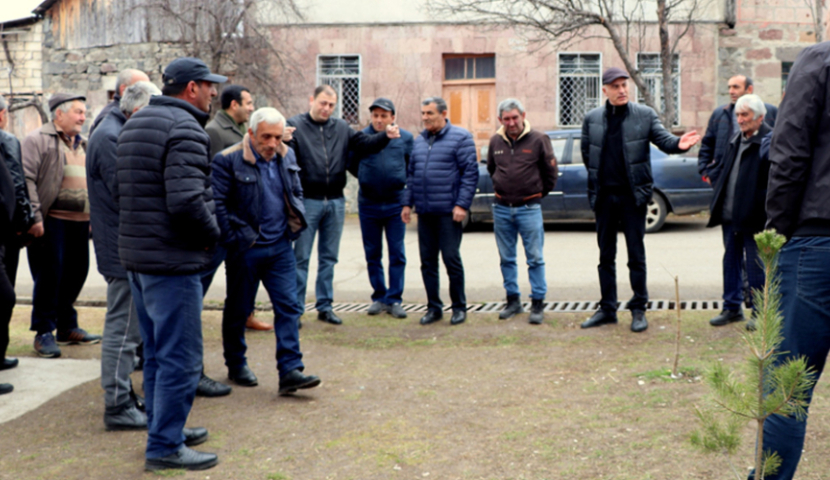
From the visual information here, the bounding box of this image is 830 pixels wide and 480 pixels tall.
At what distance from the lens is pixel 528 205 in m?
7.88

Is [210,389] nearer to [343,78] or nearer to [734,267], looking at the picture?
[734,267]

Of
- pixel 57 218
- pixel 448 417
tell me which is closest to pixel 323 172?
pixel 57 218

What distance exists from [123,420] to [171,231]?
1374mm

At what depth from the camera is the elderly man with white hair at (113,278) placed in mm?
4875

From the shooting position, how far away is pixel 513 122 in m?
7.76

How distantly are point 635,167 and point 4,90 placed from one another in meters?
19.8

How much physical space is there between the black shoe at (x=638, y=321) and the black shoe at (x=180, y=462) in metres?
4.04

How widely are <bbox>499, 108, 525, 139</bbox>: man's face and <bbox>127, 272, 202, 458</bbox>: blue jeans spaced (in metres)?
4.18

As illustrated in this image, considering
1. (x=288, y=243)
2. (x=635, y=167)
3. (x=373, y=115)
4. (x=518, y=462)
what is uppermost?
(x=373, y=115)

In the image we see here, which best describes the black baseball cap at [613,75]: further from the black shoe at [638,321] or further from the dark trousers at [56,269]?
the dark trousers at [56,269]

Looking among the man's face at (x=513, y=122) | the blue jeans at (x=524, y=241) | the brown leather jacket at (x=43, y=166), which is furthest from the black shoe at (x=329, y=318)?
the brown leather jacket at (x=43, y=166)

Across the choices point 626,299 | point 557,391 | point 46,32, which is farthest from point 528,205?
point 46,32

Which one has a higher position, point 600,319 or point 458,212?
point 458,212

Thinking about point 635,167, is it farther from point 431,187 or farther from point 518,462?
point 518,462
